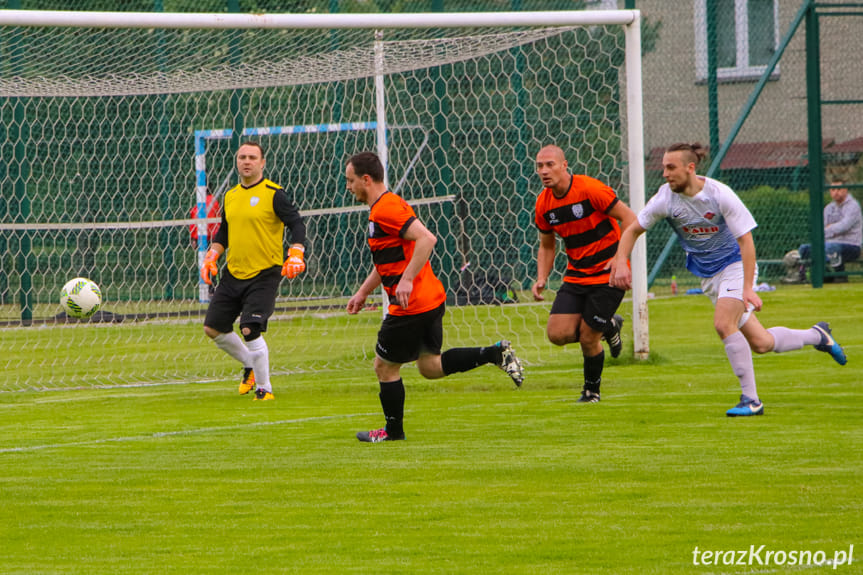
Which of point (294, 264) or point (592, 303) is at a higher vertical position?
point (294, 264)

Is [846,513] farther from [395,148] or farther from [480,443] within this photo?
[395,148]

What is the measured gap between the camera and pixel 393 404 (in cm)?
728

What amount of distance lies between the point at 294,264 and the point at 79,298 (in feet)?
10.9

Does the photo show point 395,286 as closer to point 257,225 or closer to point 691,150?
point 691,150

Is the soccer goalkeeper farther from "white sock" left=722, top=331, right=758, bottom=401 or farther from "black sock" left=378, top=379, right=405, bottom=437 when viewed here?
"white sock" left=722, top=331, right=758, bottom=401

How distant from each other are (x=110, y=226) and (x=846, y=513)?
40.1ft

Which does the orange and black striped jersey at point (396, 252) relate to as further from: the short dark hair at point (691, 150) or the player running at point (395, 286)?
the short dark hair at point (691, 150)

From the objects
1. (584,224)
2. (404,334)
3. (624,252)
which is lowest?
(404,334)

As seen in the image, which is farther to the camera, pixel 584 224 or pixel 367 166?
pixel 584 224

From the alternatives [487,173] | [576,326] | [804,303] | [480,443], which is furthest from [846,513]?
[804,303]

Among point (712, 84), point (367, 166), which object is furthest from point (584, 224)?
point (712, 84)

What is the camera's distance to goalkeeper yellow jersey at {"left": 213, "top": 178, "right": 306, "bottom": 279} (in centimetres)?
988

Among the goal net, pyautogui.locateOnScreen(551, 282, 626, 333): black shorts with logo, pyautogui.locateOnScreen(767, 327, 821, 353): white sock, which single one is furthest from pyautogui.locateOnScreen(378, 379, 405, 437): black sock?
the goal net

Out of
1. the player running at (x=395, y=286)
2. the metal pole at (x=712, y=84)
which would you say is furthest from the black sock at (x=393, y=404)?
the metal pole at (x=712, y=84)
